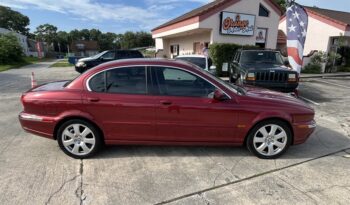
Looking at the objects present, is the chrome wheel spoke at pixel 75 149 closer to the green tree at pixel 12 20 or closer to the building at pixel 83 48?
the building at pixel 83 48

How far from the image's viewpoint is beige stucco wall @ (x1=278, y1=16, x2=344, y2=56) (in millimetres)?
19922

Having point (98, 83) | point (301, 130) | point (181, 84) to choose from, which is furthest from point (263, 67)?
point (98, 83)

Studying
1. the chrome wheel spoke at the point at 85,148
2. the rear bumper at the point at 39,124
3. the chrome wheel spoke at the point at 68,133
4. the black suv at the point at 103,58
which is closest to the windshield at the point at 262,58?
the chrome wheel spoke at the point at 85,148

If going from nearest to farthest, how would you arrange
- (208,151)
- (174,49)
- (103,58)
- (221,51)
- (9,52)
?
(208,151), (221,51), (103,58), (174,49), (9,52)

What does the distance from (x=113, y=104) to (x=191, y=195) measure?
5.86 feet

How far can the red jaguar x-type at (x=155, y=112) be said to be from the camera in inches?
145

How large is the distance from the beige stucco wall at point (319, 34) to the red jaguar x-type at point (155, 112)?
2012cm

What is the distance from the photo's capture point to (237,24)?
17.7 m

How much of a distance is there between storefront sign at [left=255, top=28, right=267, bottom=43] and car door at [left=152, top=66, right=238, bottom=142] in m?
17.1

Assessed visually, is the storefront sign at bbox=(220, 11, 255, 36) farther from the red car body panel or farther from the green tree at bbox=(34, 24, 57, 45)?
the green tree at bbox=(34, 24, 57, 45)

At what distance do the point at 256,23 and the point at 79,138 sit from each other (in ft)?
59.5

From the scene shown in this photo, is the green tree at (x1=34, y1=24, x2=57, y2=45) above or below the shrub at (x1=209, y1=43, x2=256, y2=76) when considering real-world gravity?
above

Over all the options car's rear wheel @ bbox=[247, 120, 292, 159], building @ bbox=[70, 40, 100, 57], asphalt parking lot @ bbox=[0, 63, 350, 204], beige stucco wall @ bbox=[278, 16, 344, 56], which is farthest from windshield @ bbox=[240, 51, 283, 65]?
building @ bbox=[70, 40, 100, 57]

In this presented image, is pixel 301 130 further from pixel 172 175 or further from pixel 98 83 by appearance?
pixel 98 83
